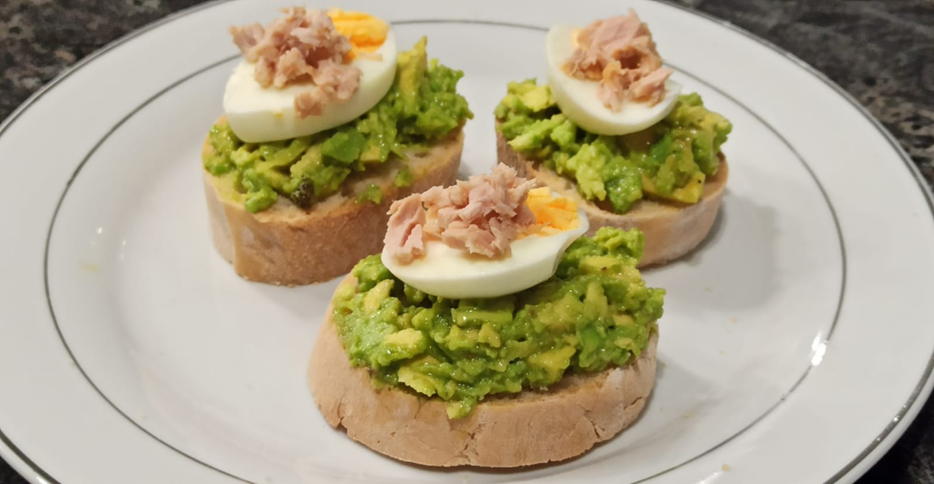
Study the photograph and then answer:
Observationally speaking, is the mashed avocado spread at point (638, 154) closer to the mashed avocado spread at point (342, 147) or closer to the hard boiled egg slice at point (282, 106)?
the mashed avocado spread at point (342, 147)

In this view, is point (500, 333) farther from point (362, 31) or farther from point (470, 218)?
point (362, 31)

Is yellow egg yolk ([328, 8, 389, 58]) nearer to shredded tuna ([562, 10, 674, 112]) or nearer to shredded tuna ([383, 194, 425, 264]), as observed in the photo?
shredded tuna ([562, 10, 674, 112])

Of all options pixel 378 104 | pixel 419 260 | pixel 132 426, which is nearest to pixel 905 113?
pixel 378 104

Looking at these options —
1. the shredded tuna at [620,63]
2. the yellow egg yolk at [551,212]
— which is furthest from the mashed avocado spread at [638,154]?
the yellow egg yolk at [551,212]

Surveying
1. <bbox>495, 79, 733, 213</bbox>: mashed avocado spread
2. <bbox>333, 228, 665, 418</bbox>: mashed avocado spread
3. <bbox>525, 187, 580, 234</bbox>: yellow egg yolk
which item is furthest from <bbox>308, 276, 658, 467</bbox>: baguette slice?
<bbox>495, 79, 733, 213</bbox>: mashed avocado spread

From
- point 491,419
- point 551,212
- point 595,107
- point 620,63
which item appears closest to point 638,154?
point 595,107
